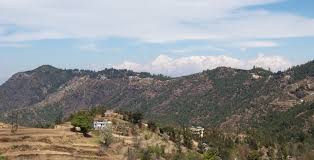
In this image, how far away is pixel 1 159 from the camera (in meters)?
142

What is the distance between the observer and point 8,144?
184375mm

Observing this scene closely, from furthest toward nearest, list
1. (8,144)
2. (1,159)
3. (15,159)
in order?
1. (8,144)
2. (15,159)
3. (1,159)

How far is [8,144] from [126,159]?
1663 inches

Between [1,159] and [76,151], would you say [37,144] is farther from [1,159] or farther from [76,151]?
[1,159]

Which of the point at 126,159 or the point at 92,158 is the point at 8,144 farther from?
the point at 126,159

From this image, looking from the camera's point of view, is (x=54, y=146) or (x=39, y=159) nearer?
(x=39, y=159)

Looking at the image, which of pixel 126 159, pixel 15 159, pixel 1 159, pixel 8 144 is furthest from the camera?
pixel 126 159

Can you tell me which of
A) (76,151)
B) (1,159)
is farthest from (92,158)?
(1,159)

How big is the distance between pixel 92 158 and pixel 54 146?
14.4 meters

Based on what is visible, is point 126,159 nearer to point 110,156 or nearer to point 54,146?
point 110,156

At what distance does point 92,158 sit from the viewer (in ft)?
613

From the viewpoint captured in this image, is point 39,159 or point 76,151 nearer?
point 39,159

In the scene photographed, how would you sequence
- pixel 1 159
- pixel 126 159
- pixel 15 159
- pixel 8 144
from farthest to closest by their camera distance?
pixel 126 159, pixel 8 144, pixel 15 159, pixel 1 159

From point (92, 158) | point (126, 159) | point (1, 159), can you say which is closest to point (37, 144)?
point (92, 158)
